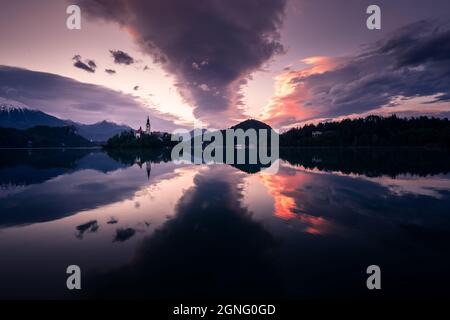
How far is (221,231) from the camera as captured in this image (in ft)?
50.3

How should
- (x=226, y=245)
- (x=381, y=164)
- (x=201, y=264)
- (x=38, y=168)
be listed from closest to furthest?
(x=201, y=264)
(x=226, y=245)
(x=38, y=168)
(x=381, y=164)

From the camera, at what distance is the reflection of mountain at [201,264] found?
8945 millimetres

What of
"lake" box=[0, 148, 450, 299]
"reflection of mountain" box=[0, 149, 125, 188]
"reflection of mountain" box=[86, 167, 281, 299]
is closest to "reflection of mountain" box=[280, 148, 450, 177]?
"lake" box=[0, 148, 450, 299]

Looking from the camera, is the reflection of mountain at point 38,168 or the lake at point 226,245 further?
the reflection of mountain at point 38,168

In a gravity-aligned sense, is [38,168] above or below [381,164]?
below

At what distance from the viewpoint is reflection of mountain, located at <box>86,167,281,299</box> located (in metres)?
8.95

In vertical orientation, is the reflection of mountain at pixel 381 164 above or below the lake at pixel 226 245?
above

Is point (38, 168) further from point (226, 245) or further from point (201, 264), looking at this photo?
point (201, 264)

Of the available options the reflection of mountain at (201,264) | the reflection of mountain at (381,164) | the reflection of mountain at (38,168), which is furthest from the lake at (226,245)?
the reflection of mountain at (381,164)

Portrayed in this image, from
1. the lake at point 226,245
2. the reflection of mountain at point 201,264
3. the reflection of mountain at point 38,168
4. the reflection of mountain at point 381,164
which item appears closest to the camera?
the reflection of mountain at point 201,264

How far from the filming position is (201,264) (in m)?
10.9

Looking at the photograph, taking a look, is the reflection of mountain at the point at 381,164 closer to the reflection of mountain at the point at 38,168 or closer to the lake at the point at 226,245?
the lake at the point at 226,245

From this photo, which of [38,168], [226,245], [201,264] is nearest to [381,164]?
[226,245]
